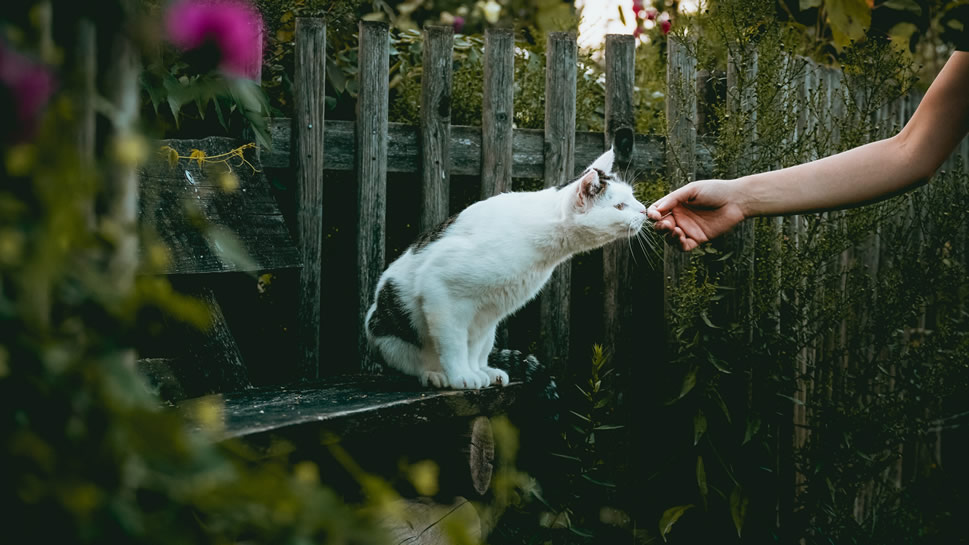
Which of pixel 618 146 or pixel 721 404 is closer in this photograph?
pixel 721 404

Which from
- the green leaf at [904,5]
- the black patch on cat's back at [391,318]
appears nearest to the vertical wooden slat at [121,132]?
the black patch on cat's back at [391,318]

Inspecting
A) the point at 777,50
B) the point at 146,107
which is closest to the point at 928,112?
the point at 777,50

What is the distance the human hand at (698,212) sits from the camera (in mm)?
2580

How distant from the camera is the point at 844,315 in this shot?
3283mm

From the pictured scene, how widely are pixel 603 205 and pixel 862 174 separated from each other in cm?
91

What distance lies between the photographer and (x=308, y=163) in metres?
2.93

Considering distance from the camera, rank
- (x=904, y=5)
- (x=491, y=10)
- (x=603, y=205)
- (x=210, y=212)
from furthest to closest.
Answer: (x=491, y=10)
(x=904, y=5)
(x=603, y=205)
(x=210, y=212)

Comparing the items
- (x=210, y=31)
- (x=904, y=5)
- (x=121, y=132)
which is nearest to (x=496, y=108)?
(x=210, y=31)

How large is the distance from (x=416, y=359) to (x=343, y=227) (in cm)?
80

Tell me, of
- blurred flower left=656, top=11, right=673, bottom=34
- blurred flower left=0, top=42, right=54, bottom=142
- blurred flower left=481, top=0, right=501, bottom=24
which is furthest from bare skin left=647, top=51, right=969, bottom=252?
blurred flower left=481, top=0, right=501, bottom=24

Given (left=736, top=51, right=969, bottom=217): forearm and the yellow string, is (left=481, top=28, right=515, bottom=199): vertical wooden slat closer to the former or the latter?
the yellow string

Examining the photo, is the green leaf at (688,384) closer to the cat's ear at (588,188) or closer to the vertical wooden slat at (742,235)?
the vertical wooden slat at (742,235)

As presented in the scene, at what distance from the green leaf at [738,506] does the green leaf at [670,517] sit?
0.16 meters

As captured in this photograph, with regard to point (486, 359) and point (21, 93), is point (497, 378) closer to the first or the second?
point (486, 359)
